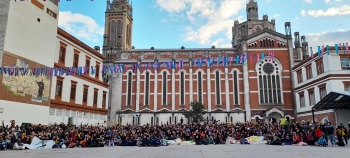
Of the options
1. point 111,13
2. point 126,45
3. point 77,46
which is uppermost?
point 111,13

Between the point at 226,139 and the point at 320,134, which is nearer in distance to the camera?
the point at 320,134

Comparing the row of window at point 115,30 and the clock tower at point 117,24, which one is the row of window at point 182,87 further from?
the row of window at point 115,30

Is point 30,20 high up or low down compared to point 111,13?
down

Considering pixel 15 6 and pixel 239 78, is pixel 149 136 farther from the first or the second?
pixel 239 78

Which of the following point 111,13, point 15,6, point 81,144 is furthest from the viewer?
point 111,13

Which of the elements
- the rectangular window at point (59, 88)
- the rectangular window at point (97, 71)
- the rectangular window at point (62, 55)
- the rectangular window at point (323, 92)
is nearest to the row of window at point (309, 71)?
the rectangular window at point (323, 92)

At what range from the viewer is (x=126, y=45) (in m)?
71.4

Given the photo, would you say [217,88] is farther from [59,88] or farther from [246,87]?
[59,88]

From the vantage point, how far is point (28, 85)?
68.7 feet

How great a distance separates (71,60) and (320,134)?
77.6 ft

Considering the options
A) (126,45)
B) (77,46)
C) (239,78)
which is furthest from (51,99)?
(126,45)

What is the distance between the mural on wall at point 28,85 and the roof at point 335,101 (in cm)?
2544

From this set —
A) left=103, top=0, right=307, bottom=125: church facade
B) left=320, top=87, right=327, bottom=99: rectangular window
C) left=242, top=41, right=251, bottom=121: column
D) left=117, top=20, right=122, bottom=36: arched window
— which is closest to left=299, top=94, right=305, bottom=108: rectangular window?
left=103, top=0, right=307, bottom=125: church facade

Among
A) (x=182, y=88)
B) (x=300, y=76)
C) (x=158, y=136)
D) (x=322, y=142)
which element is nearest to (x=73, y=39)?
(x=158, y=136)
